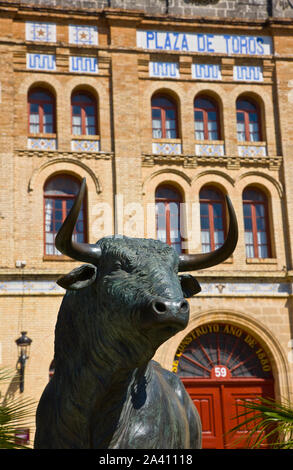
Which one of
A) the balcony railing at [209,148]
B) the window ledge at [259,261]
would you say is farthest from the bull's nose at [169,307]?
the balcony railing at [209,148]

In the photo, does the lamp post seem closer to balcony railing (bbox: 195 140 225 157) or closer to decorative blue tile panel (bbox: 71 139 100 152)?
decorative blue tile panel (bbox: 71 139 100 152)

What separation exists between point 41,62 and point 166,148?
15.5 feet

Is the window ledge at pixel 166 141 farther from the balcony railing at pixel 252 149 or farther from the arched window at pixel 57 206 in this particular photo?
the arched window at pixel 57 206

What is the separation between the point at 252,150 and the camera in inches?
901

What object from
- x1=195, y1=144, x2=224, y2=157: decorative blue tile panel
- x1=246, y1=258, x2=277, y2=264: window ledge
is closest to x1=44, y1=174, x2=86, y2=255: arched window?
x1=195, y1=144, x2=224, y2=157: decorative blue tile panel

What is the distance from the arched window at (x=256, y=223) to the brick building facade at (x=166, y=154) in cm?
4

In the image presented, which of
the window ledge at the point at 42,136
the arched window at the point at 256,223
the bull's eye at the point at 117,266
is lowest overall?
the bull's eye at the point at 117,266

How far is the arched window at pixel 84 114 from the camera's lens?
22.2 metres

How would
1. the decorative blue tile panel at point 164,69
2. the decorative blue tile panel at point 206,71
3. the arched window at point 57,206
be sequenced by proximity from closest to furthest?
the arched window at point 57,206 < the decorative blue tile panel at point 164,69 < the decorative blue tile panel at point 206,71

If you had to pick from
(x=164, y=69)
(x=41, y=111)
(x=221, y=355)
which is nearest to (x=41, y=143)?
(x=41, y=111)

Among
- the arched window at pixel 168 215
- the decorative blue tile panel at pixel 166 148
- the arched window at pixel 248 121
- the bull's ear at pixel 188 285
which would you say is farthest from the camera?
the arched window at pixel 248 121

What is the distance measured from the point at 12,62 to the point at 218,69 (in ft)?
21.7

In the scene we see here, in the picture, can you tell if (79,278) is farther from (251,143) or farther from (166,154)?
(251,143)

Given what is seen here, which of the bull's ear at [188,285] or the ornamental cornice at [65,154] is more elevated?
the ornamental cornice at [65,154]
